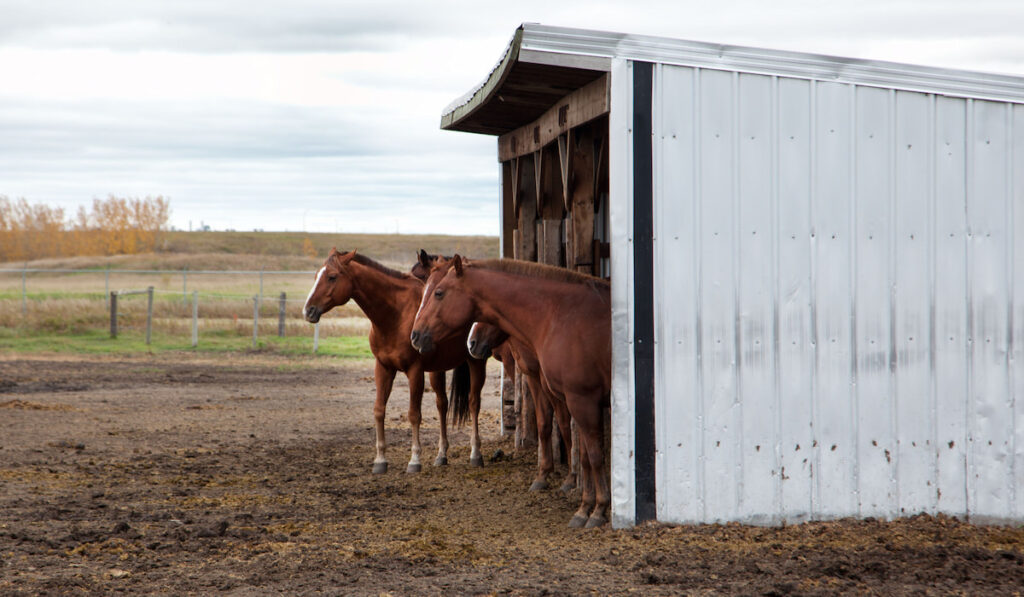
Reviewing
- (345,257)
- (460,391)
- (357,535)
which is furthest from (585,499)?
(345,257)

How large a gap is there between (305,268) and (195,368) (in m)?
34.3

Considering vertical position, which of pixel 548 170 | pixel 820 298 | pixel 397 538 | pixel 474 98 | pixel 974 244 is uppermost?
pixel 474 98

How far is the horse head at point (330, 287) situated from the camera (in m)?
8.29

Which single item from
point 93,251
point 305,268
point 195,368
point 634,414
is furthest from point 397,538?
point 93,251

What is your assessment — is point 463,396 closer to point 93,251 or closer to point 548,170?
point 548,170

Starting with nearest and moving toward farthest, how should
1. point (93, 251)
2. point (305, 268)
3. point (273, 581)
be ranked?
point (273, 581)
point (305, 268)
point (93, 251)

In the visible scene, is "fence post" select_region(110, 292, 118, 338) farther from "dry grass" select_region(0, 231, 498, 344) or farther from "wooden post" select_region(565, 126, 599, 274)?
"wooden post" select_region(565, 126, 599, 274)

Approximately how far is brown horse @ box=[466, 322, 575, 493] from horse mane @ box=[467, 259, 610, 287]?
0.55 metres

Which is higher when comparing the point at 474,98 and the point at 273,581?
the point at 474,98

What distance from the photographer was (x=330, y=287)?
8336 millimetres

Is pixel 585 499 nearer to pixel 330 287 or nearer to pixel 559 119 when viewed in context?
pixel 559 119

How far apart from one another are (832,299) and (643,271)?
4.21ft

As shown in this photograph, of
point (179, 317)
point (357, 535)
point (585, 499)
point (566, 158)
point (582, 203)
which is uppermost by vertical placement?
point (566, 158)

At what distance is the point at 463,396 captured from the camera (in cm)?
934
